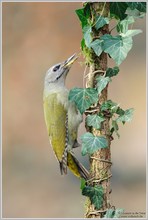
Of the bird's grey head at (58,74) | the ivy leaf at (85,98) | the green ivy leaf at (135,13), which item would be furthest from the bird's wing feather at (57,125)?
the green ivy leaf at (135,13)

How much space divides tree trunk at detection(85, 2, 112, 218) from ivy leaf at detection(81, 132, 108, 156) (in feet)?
0.13

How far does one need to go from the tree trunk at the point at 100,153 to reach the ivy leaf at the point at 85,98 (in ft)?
0.14

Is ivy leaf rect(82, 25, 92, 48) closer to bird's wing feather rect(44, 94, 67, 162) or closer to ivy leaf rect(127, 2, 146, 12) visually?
ivy leaf rect(127, 2, 146, 12)

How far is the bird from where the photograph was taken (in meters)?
3.06

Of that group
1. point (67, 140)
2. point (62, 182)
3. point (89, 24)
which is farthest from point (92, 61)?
point (62, 182)

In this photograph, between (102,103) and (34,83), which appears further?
(34,83)

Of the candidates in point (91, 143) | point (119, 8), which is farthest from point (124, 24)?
point (91, 143)

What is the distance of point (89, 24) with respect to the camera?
2.69 metres

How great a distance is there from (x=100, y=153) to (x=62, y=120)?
0.48 m

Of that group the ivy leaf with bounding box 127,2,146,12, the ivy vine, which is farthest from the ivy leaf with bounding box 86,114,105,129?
the ivy leaf with bounding box 127,2,146,12

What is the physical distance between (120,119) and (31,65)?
4.08 meters

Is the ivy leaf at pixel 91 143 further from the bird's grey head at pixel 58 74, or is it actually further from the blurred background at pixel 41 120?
the blurred background at pixel 41 120

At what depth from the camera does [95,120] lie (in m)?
2.68

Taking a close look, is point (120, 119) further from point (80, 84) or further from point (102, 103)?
point (80, 84)
